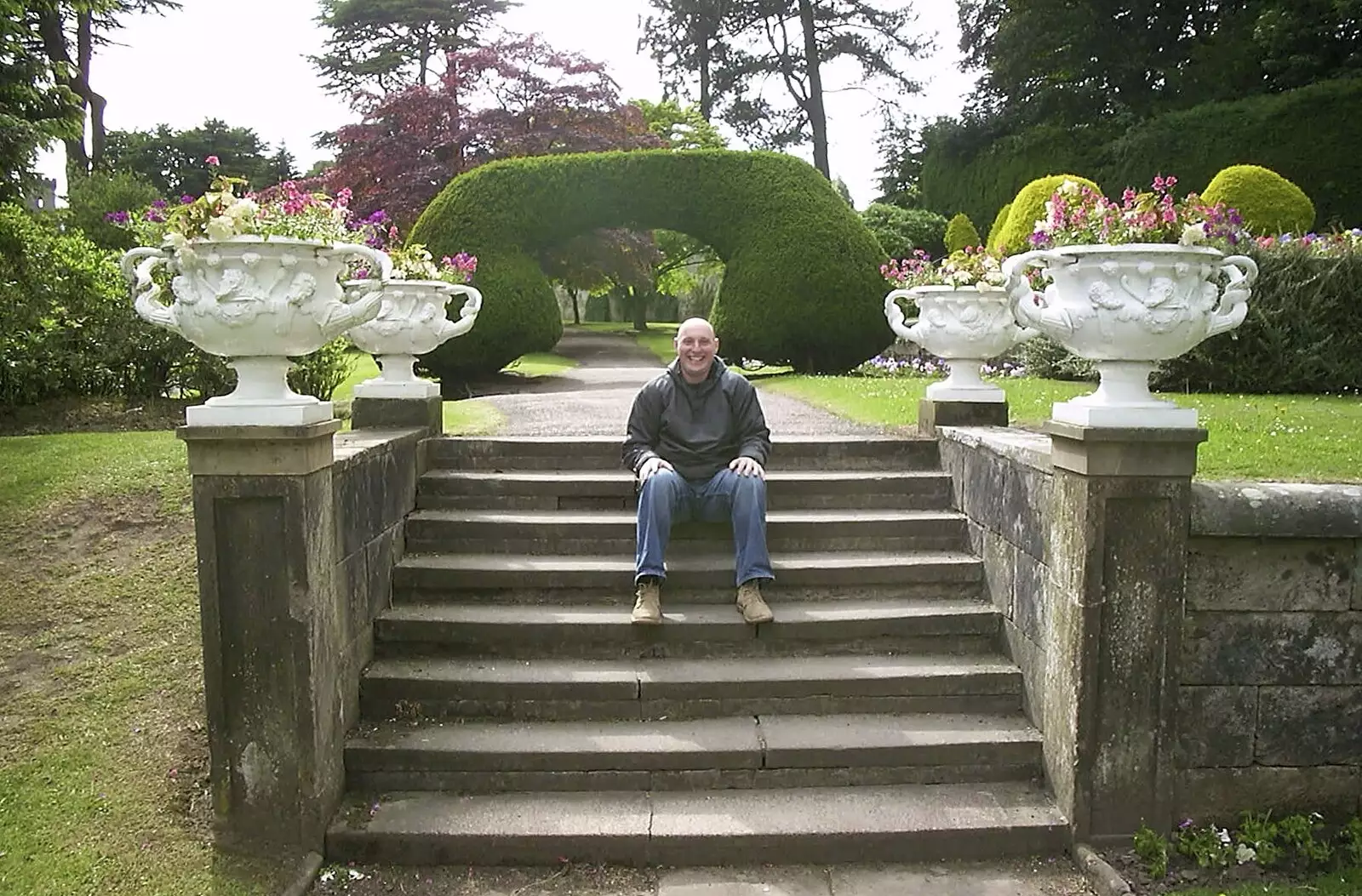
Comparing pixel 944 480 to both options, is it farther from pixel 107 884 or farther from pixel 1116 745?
pixel 107 884

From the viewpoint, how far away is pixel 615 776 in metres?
3.20

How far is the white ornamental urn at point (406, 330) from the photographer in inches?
171

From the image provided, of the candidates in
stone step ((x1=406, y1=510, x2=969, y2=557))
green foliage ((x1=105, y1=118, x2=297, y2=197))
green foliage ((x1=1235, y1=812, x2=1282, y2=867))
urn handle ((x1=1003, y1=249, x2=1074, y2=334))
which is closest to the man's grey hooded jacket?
stone step ((x1=406, y1=510, x2=969, y2=557))

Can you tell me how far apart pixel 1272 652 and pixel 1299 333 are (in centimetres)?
568

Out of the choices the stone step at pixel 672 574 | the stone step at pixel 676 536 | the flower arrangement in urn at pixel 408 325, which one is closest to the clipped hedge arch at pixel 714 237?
the flower arrangement in urn at pixel 408 325

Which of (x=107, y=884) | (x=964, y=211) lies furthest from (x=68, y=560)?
(x=964, y=211)

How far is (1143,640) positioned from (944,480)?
1.47 metres

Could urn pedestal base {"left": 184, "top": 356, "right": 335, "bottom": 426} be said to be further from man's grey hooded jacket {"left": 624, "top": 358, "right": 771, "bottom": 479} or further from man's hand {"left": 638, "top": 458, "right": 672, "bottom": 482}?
man's grey hooded jacket {"left": 624, "top": 358, "right": 771, "bottom": 479}

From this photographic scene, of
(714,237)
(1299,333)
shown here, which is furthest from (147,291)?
(714,237)

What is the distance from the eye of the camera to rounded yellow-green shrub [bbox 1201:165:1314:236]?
1147 cm

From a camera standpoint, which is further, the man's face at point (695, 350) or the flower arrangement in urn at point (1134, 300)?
the man's face at point (695, 350)

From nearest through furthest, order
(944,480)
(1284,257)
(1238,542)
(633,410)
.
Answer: (1238,542), (633,410), (944,480), (1284,257)

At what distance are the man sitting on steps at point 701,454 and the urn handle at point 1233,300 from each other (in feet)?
5.45

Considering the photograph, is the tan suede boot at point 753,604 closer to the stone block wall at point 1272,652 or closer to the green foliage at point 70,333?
the stone block wall at point 1272,652
